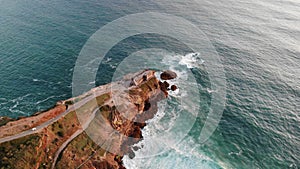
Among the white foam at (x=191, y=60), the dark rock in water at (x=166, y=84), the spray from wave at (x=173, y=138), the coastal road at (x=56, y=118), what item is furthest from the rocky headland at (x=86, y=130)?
the white foam at (x=191, y=60)

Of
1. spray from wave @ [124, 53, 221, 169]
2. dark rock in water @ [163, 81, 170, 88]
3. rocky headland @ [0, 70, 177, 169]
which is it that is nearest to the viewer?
rocky headland @ [0, 70, 177, 169]

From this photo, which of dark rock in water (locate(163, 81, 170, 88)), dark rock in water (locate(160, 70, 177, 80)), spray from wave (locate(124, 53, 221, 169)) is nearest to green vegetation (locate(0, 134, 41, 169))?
spray from wave (locate(124, 53, 221, 169))

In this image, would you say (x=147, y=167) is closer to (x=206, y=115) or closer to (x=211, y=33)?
(x=206, y=115)

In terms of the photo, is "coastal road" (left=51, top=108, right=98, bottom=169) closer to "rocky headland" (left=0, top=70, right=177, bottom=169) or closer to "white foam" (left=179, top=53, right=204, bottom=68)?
"rocky headland" (left=0, top=70, right=177, bottom=169)

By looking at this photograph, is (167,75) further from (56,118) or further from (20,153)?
(20,153)

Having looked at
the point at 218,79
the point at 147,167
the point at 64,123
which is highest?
the point at 218,79

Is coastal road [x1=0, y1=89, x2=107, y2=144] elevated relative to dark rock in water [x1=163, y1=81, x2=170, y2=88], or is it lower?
lower

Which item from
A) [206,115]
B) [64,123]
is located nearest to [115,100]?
[64,123]

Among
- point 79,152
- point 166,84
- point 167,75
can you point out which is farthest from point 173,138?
point 167,75
